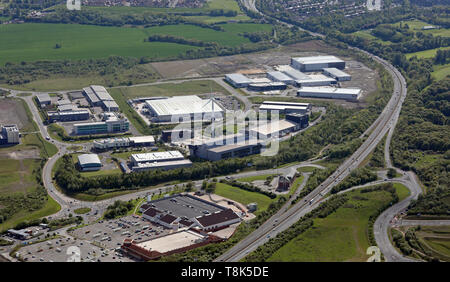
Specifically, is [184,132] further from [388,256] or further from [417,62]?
[417,62]

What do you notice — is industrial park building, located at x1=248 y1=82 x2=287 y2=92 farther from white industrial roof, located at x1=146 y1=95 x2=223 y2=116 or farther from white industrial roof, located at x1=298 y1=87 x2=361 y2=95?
white industrial roof, located at x1=146 y1=95 x2=223 y2=116

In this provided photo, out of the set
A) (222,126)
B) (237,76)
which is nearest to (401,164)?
(222,126)

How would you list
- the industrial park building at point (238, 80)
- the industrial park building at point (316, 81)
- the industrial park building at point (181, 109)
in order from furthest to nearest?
the industrial park building at point (316, 81) → the industrial park building at point (238, 80) → the industrial park building at point (181, 109)

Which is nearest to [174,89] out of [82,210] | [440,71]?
[440,71]

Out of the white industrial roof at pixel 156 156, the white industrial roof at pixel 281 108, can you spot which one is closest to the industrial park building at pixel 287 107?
the white industrial roof at pixel 281 108

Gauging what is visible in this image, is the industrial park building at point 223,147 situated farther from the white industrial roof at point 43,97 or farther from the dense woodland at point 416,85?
the white industrial roof at point 43,97

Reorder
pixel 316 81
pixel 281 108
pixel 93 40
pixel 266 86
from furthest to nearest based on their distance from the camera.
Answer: pixel 93 40, pixel 316 81, pixel 266 86, pixel 281 108

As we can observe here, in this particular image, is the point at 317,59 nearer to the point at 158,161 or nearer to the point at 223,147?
the point at 223,147
